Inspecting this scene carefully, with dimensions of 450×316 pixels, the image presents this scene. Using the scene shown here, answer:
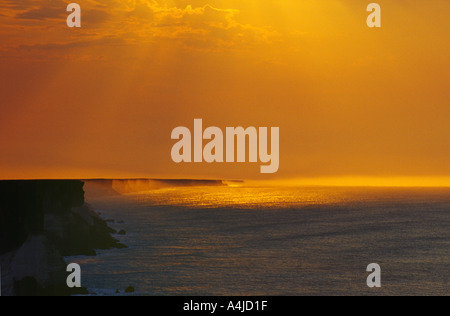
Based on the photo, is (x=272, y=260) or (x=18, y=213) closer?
(x=18, y=213)

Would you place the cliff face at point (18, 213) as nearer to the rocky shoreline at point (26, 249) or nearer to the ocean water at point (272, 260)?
the rocky shoreline at point (26, 249)

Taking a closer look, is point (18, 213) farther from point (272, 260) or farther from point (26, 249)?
point (272, 260)

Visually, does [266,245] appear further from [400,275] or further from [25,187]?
[25,187]

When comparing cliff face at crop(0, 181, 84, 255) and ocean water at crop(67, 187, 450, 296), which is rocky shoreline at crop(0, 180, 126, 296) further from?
ocean water at crop(67, 187, 450, 296)

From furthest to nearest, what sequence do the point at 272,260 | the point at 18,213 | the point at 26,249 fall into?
the point at 272,260, the point at 18,213, the point at 26,249

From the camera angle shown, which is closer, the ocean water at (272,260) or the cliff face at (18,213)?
the cliff face at (18,213)

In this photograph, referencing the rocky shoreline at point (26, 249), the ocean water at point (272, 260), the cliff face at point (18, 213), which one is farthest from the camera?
the ocean water at point (272, 260)

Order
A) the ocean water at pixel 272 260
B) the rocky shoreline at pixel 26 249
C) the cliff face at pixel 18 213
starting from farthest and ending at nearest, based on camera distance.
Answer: the ocean water at pixel 272 260 → the cliff face at pixel 18 213 → the rocky shoreline at pixel 26 249

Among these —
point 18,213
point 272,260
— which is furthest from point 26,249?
point 272,260

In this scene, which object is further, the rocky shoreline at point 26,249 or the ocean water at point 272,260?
the ocean water at point 272,260

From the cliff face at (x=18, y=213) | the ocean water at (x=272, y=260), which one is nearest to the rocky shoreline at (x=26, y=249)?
the cliff face at (x=18, y=213)

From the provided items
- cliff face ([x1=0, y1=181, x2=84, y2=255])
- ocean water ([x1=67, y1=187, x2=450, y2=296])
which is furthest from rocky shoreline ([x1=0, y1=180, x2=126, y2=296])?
ocean water ([x1=67, y1=187, x2=450, y2=296])

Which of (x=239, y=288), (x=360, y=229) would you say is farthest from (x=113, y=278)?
(x=360, y=229)

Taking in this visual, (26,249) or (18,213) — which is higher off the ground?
(18,213)
